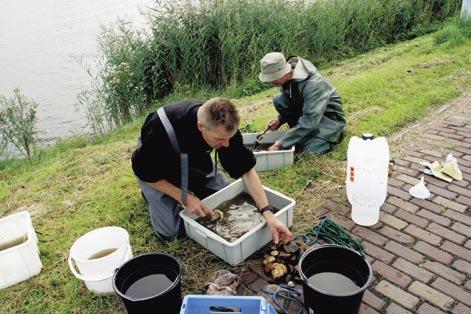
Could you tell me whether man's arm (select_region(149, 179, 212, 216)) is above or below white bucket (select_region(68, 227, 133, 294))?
above

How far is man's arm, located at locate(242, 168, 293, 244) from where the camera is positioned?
9.84 ft

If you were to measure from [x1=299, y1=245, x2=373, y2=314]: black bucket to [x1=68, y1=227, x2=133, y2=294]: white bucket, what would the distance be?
1.32 meters

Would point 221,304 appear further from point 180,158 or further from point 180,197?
point 180,158

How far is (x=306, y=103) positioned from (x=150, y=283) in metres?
2.47

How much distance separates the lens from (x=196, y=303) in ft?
8.02

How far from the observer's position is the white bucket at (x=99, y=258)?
291 cm

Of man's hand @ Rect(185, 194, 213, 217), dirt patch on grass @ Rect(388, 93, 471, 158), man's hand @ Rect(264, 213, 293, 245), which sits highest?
man's hand @ Rect(185, 194, 213, 217)

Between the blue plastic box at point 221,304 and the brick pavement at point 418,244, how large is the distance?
514 mm

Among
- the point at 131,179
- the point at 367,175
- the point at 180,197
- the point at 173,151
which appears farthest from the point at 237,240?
the point at 131,179

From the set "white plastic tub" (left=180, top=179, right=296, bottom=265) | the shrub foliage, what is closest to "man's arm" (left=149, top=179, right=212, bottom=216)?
"white plastic tub" (left=180, top=179, right=296, bottom=265)

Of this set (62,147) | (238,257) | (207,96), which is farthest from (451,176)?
(62,147)

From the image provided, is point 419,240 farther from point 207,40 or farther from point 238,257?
point 207,40

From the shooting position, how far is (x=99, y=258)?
3014 mm

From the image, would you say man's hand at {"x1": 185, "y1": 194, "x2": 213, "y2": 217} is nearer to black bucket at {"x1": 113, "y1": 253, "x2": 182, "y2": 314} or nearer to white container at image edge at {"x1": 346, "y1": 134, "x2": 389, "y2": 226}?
black bucket at {"x1": 113, "y1": 253, "x2": 182, "y2": 314}
